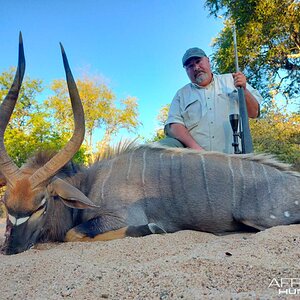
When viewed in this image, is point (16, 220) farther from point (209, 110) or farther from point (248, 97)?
point (248, 97)

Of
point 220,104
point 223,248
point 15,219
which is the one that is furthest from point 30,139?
point 223,248

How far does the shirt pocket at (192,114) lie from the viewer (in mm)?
3672

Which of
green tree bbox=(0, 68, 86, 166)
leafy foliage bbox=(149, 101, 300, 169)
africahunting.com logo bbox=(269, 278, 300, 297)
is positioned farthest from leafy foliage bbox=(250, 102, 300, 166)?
africahunting.com logo bbox=(269, 278, 300, 297)

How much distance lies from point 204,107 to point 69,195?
70.2 inches

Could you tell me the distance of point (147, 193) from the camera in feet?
8.98

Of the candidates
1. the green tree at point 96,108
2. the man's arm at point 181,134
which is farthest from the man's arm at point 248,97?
the green tree at point 96,108

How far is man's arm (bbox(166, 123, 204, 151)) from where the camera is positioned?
3.48m

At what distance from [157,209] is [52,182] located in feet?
2.55

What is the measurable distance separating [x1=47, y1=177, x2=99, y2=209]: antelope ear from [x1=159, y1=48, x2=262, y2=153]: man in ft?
3.83

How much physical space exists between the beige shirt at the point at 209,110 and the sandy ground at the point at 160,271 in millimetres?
1631

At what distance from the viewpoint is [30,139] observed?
10.4 meters

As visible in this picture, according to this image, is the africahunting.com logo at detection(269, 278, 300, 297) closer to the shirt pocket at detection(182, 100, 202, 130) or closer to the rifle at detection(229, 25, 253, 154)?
the rifle at detection(229, 25, 253, 154)

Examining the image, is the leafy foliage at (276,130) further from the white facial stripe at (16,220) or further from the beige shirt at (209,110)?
the white facial stripe at (16,220)

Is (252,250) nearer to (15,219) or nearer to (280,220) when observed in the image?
(280,220)
